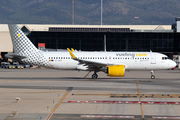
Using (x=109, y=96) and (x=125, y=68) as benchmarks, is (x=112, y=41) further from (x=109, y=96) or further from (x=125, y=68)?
(x=109, y=96)

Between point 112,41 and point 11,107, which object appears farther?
point 112,41

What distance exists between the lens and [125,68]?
148 feet

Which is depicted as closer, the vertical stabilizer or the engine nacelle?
the engine nacelle

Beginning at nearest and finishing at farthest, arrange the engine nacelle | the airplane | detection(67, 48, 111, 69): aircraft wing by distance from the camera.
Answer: the engine nacelle, detection(67, 48, 111, 69): aircraft wing, the airplane

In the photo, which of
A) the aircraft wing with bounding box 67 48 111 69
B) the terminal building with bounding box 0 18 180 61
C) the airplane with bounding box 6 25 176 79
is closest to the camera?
the aircraft wing with bounding box 67 48 111 69

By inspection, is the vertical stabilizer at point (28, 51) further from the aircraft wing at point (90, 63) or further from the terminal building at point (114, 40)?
the terminal building at point (114, 40)

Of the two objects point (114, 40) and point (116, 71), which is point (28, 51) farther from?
point (114, 40)

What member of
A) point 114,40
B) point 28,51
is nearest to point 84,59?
point 28,51

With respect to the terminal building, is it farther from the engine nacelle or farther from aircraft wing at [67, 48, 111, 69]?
the engine nacelle

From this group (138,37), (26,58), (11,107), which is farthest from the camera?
(138,37)

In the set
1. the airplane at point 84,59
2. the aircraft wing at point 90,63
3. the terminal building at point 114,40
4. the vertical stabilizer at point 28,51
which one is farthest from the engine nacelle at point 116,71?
the terminal building at point 114,40

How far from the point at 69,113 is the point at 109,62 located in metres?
25.5

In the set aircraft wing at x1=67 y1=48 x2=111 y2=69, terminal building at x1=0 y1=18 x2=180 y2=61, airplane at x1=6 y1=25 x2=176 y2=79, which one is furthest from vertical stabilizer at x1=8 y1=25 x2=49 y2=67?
terminal building at x1=0 y1=18 x2=180 y2=61

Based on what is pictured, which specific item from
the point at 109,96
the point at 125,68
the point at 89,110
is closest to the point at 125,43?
the point at 125,68
